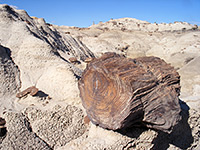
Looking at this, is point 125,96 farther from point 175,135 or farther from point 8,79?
point 8,79

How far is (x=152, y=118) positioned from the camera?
3057 millimetres

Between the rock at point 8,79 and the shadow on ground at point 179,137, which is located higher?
the rock at point 8,79

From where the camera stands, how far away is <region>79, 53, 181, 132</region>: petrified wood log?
280 centimetres

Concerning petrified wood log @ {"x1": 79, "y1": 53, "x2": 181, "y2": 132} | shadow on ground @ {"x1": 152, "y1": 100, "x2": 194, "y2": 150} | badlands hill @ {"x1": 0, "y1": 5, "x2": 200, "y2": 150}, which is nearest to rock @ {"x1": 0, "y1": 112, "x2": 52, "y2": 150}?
badlands hill @ {"x1": 0, "y1": 5, "x2": 200, "y2": 150}

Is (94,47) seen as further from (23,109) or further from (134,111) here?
(134,111)

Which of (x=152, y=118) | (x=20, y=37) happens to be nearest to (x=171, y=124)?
(x=152, y=118)

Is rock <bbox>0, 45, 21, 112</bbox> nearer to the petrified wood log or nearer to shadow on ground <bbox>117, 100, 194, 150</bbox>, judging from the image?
the petrified wood log

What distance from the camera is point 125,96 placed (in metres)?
2.78

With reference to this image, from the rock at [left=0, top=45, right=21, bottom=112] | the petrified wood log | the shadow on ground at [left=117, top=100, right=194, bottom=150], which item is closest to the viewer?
the petrified wood log

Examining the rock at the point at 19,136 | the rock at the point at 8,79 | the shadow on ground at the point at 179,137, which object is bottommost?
the shadow on ground at the point at 179,137

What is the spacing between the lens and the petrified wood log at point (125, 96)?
110 inches

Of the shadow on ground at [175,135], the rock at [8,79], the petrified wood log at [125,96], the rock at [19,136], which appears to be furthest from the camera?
the rock at [8,79]

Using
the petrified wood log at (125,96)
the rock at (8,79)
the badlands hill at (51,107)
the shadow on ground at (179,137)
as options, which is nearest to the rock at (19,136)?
the badlands hill at (51,107)

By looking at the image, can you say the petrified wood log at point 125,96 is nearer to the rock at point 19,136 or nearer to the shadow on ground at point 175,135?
the shadow on ground at point 175,135
